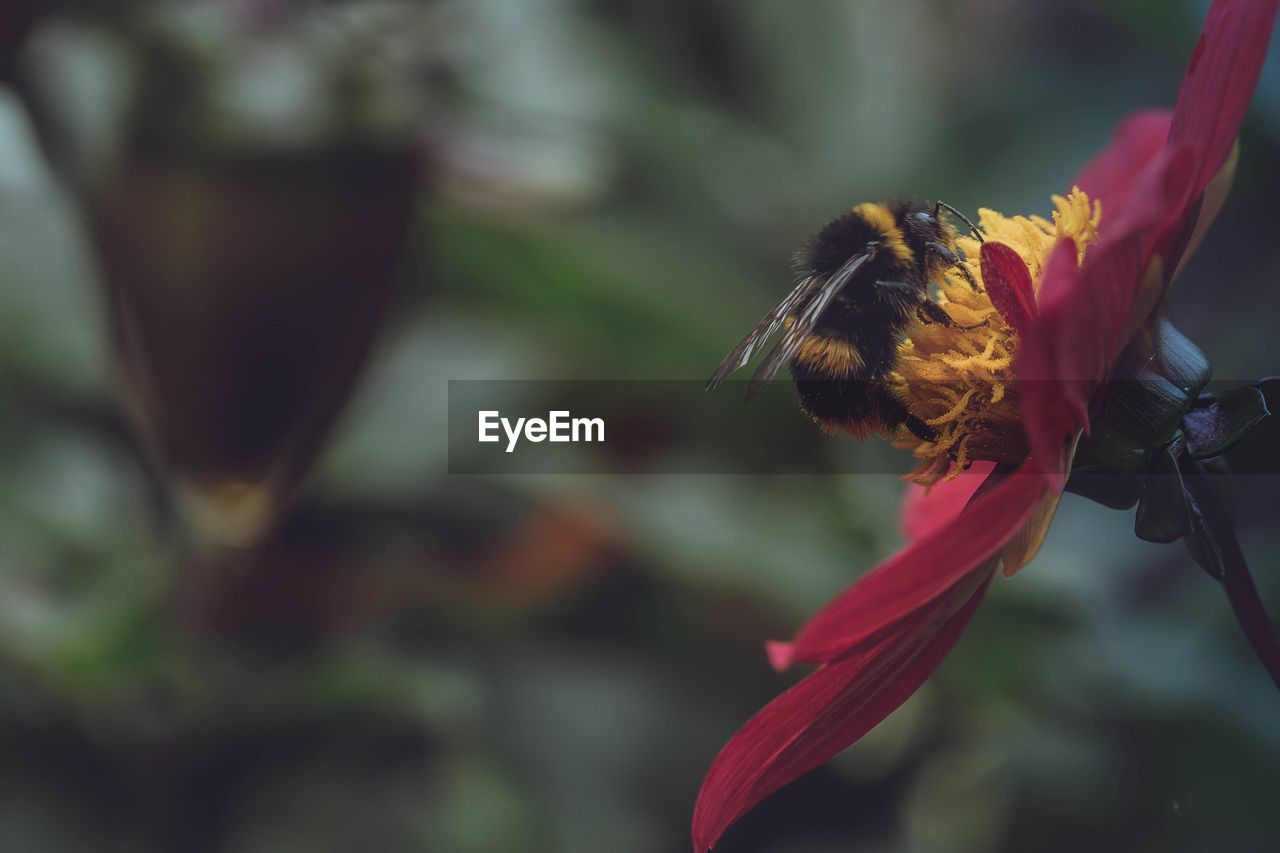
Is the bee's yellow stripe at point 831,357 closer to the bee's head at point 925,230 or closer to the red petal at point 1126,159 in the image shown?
the bee's head at point 925,230

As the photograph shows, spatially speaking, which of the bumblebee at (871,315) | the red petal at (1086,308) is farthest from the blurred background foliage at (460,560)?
the red petal at (1086,308)

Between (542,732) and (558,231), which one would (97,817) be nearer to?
(542,732)

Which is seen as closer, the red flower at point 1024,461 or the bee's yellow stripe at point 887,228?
the red flower at point 1024,461

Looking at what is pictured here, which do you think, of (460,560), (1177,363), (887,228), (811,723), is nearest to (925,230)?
(887,228)

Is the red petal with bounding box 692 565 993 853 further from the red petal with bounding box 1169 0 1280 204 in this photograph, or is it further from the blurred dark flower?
the blurred dark flower

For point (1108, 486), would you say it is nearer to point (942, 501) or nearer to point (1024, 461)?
point (1024, 461)

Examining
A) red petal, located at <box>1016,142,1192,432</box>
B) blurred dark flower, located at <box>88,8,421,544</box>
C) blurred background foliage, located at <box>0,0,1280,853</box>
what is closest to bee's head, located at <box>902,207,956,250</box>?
red petal, located at <box>1016,142,1192,432</box>
